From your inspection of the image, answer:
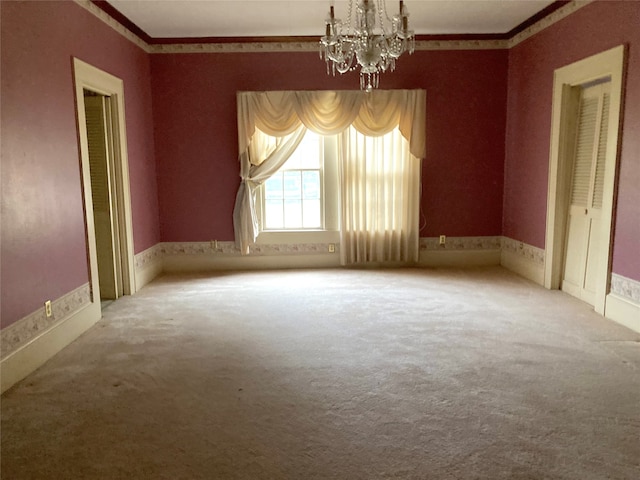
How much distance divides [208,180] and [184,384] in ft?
12.0

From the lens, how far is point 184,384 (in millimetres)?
3004

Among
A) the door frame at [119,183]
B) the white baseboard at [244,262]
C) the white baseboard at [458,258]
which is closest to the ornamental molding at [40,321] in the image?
the door frame at [119,183]

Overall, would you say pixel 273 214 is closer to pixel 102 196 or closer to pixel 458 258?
pixel 102 196

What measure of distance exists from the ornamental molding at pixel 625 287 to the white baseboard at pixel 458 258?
229 centimetres

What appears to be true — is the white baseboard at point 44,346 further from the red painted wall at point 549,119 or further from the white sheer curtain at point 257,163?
the red painted wall at point 549,119

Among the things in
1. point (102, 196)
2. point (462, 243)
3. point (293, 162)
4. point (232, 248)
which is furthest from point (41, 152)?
point (462, 243)

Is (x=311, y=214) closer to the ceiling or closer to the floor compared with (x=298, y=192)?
closer to the floor

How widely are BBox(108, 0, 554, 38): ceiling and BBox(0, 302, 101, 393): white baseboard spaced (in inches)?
119

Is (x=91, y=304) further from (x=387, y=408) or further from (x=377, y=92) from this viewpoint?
(x=377, y=92)

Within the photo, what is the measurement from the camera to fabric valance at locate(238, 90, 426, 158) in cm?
587

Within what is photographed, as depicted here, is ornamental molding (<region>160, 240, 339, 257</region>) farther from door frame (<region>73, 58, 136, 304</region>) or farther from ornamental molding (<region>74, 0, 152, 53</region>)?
ornamental molding (<region>74, 0, 152, 53</region>)

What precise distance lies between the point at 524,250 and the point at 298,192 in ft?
9.84

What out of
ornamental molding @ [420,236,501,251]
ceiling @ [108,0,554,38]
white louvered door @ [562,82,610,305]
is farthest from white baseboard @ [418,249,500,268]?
ceiling @ [108,0,554,38]

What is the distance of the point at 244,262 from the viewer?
6.34m
